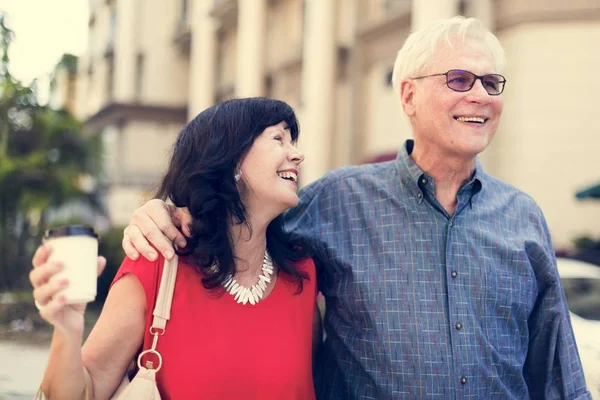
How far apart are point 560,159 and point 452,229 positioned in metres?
8.82

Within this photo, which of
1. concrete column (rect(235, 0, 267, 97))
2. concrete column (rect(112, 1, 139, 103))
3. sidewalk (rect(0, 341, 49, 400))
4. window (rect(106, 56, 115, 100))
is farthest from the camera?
→ window (rect(106, 56, 115, 100))

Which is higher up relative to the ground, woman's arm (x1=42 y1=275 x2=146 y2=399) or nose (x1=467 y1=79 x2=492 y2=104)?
nose (x1=467 y1=79 x2=492 y2=104)

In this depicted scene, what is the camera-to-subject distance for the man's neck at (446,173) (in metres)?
2.39

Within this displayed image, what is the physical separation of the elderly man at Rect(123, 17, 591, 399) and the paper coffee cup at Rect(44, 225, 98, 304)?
1.67ft

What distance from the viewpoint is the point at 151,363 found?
188cm

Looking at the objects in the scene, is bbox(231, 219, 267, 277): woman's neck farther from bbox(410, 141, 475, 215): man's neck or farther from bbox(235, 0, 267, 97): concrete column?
bbox(235, 0, 267, 97): concrete column

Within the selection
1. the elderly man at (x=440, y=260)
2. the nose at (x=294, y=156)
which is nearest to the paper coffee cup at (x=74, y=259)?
the elderly man at (x=440, y=260)

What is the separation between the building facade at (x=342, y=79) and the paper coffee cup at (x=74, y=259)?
0.92m

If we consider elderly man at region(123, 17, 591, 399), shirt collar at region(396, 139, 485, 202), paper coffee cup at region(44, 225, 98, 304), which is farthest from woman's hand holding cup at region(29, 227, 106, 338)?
shirt collar at region(396, 139, 485, 202)

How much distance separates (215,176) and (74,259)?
2.36 feet

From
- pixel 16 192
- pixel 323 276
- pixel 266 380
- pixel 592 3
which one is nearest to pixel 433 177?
pixel 323 276

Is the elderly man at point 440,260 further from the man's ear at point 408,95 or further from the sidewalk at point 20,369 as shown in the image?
the sidewalk at point 20,369

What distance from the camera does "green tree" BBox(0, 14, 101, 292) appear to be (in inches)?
447

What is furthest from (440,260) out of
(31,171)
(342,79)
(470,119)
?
(342,79)
